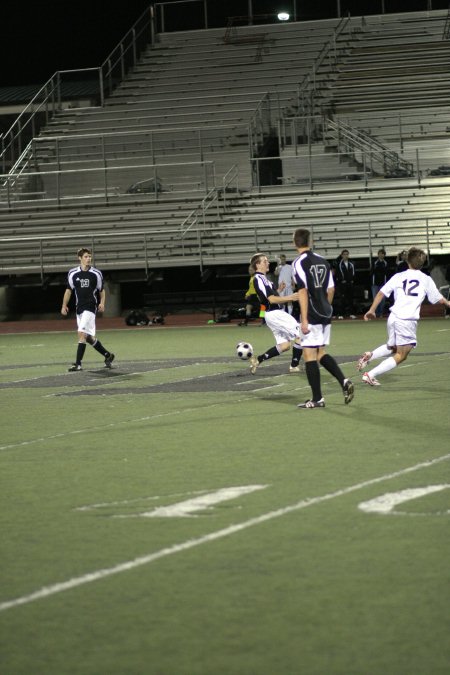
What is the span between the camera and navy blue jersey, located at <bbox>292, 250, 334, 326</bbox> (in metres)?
13.2

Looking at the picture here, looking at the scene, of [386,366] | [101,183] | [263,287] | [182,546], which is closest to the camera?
[182,546]

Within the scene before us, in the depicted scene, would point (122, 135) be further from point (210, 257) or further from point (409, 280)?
point (409, 280)

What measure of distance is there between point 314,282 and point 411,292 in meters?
1.99

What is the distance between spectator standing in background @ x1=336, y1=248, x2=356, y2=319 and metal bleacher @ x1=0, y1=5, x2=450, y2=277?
1.75 metres

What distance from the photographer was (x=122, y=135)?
4147 cm

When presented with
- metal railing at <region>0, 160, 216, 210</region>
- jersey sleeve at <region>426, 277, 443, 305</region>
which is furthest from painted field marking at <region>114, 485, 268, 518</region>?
metal railing at <region>0, 160, 216, 210</region>

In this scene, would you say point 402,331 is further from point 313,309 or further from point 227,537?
point 227,537

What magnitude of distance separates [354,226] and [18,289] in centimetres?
1074

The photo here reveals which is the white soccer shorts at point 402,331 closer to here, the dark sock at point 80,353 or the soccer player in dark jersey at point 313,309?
the soccer player in dark jersey at point 313,309

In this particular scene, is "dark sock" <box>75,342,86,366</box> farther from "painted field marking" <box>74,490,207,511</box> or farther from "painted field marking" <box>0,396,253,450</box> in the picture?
"painted field marking" <box>74,490,207,511</box>

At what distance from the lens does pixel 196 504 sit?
26.4 feet

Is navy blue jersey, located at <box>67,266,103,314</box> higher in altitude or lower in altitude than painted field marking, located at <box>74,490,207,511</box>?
higher

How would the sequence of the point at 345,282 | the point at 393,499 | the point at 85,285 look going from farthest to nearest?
the point at 345,282 → the point at 85,285 → the point at 393,499

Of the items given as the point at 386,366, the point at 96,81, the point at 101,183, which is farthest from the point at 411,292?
the point at 96,81
